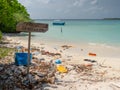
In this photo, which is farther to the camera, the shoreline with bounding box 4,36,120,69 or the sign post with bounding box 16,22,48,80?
the shoreline with bounding box 4,36,120,69

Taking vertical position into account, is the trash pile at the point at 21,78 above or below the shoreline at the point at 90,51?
above

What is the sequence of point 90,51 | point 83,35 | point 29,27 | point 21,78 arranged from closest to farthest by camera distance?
point 21,78 < point 29,27 < point 90,51 < point 83,35

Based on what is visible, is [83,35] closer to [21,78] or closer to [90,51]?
[90,51]

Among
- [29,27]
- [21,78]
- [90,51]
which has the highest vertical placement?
[29,27]

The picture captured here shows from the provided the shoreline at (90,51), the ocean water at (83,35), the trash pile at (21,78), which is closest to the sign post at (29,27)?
the trash pile at (21,78)

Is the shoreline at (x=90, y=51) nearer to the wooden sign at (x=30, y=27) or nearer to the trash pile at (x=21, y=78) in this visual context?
the trash pile at (x=21, y=78)

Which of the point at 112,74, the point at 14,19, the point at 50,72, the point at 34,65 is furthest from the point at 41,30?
the point at 14,19

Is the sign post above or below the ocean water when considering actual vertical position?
above

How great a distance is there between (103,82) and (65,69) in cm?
206

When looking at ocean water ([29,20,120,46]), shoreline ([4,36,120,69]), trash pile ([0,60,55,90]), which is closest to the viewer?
trash pile ([0,60,55,90])

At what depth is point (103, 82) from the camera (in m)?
8.42

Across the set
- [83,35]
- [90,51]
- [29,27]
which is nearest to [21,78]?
[29,27]

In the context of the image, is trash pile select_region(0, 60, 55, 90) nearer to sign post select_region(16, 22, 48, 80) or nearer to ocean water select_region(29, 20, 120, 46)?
sign post select_region(16, 22, 48, 80)

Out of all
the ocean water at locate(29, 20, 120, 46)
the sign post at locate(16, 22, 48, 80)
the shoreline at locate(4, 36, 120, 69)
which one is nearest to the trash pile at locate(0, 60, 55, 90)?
the sign post at locate(16, 22, 48, 80)
